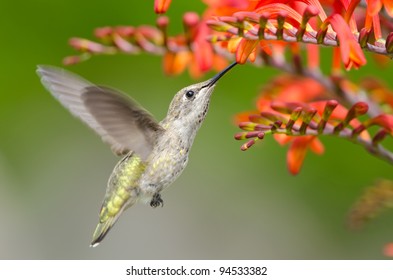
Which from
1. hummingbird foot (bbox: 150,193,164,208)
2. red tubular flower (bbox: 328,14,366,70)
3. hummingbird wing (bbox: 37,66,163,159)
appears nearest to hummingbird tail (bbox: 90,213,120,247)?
hummingbird foot (bbox: 150,193,164,208)

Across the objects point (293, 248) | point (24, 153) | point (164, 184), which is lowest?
point (293, 248)

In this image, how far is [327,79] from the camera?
2.17m

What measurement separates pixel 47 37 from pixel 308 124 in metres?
2.57

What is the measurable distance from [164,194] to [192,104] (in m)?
2.20

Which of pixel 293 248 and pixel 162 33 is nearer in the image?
pixel 162 33

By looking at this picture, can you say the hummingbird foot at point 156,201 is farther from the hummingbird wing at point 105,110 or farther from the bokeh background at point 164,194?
the bokeh background at point 164,194

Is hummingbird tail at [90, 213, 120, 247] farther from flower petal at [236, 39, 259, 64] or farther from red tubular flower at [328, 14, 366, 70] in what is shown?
red tubular flower at [328, 14, 366, 70]

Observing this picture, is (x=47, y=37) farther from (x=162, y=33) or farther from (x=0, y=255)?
(x=162, y=33)

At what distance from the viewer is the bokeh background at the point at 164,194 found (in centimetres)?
388

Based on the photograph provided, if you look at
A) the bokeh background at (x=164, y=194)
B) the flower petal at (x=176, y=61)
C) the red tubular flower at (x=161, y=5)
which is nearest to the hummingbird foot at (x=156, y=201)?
the flower petal at (x=176, y=61)

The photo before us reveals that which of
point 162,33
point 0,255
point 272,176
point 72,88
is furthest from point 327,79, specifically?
point 0,255

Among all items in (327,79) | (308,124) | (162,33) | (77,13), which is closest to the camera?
(308,124)

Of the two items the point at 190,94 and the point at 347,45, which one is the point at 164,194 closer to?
the point at 190,94

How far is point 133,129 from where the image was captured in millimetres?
2193
